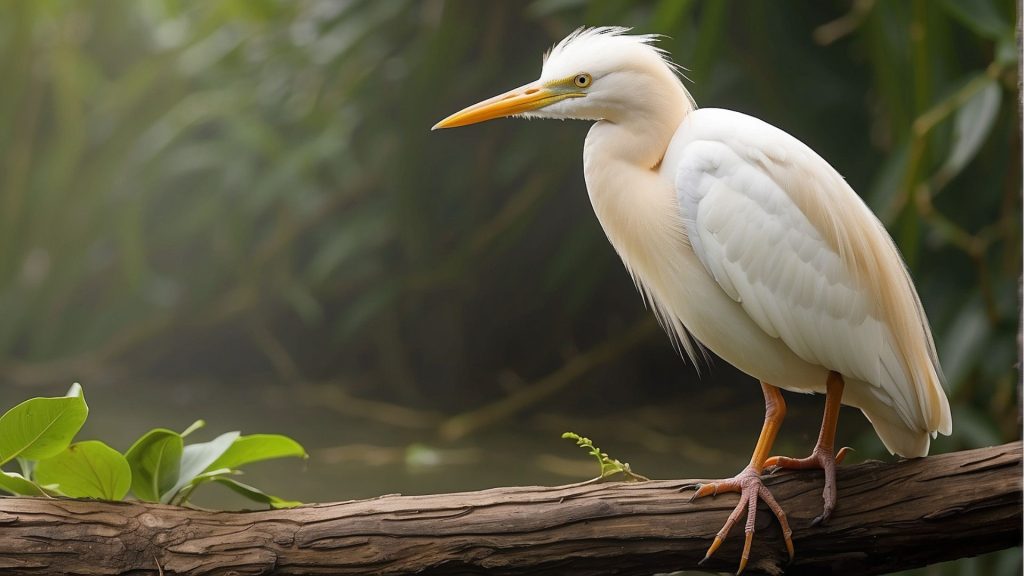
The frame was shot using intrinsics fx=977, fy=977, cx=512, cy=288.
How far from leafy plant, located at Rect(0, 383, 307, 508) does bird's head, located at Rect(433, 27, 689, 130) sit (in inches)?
13.5

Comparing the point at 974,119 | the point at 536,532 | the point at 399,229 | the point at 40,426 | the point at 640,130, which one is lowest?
the point at 536,532

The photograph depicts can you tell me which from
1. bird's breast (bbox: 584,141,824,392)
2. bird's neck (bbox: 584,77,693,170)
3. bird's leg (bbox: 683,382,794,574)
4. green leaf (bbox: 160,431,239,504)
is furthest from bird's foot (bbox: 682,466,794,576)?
green leaf (bbox: 160,431,239,504)

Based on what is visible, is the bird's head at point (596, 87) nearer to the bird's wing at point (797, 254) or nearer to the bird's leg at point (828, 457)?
the bird's wing at point (797, 254)

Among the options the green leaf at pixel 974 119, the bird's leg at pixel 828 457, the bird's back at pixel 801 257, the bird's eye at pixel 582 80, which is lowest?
the bird's leg at pixel 828 457

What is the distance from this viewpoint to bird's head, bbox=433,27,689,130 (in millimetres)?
795

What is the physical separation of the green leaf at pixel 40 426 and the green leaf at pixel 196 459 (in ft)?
0.33

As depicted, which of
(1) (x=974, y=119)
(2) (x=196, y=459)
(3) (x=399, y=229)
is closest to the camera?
(2) (x=196, y=459)

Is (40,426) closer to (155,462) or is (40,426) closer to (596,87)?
(155,462)

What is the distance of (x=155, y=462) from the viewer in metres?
0.83

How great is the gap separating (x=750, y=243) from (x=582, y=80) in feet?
0.63

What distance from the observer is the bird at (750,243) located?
0.77m

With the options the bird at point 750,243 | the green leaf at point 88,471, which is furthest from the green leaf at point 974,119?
the green leaf at point 88,471

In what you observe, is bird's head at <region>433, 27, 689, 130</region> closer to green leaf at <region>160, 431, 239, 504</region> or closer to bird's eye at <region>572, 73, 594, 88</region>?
bird's eye at <region>572, 73, 594, 88</region>

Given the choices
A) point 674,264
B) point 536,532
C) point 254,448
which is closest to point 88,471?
point 254,448
